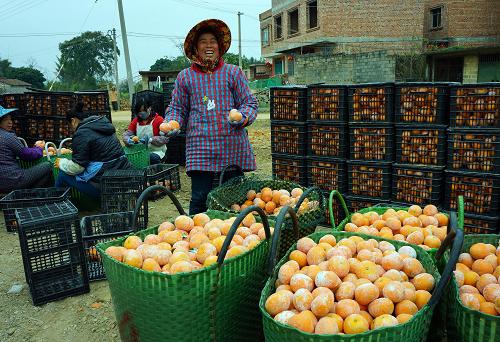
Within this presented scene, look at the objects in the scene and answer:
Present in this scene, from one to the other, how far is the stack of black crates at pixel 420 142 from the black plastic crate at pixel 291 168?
1.09 metres

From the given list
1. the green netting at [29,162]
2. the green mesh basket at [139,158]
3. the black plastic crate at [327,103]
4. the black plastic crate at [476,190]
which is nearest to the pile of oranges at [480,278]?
the black plastic crate at [476,190]

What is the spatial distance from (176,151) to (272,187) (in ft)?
17.2

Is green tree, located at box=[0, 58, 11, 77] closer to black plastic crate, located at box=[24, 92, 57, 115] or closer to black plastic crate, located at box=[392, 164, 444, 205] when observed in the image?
black plastic crate, located at box=[24, 92, 57, 115]

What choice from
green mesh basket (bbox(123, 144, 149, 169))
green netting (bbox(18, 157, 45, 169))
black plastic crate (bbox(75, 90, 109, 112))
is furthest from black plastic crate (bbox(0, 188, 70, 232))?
black plastic crate (bbox(75, 90, 109, 112))

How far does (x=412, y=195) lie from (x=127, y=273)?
3.12 metres

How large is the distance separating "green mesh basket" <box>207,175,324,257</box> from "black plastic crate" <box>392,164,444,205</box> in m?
1.30

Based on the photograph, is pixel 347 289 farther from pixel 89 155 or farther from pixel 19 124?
pixel 19 124

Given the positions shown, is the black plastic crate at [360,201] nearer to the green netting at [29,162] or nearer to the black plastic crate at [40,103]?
the green netting at [29,162]

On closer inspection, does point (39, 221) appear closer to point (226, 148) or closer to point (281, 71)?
point (226, 148)

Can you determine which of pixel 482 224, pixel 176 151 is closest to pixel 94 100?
pixel 176 151

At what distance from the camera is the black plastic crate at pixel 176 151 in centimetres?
835

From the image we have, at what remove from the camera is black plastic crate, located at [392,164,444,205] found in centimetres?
391

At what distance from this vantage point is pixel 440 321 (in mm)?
2096

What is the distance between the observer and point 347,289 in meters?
1.77
